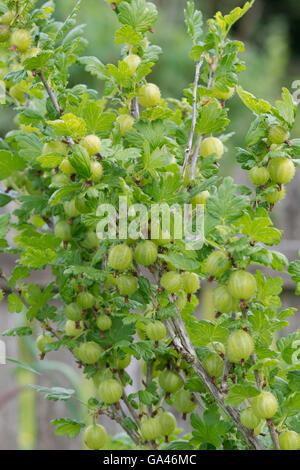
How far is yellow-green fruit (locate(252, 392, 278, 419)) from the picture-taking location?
56cm

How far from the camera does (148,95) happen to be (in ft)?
2.17

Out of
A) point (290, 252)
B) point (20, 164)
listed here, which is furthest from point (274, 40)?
point (20, 164)

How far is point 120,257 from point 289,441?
26 cm

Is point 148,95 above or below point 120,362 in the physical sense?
above

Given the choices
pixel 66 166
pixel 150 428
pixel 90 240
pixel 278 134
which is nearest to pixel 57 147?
pixel 66 166

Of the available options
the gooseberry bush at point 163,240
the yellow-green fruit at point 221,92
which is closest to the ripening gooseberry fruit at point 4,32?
the gooseberry bush at point 163,240

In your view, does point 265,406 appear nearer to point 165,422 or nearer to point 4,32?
point 165,422

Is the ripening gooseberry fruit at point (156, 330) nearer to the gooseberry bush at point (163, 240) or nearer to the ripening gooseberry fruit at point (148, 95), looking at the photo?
the gooseberry bush at point (163, 240)

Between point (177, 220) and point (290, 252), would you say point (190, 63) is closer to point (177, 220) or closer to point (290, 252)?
point (290, 252)

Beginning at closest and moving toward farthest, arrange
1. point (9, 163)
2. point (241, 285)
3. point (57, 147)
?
point (241, 285), point (57, 147), point (9, 163)

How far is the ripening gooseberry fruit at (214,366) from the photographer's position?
63 cm

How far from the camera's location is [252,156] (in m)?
0.63

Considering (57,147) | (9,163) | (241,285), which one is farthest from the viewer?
(9,163)
